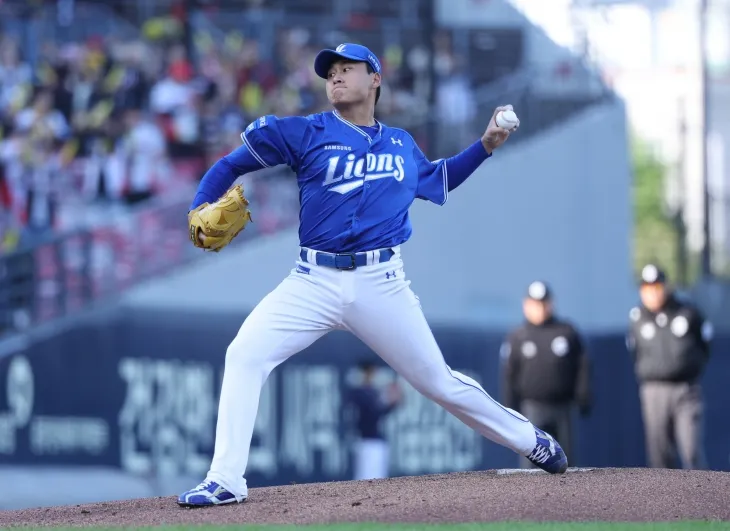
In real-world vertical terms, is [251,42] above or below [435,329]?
above

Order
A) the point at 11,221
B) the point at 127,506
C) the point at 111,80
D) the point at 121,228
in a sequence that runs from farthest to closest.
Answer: the point at 111,80 → the point at 11,221 → the point at 121,228 → the point at 127,506

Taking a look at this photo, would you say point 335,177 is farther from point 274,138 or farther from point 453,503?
point 453,503

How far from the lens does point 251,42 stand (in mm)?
13469

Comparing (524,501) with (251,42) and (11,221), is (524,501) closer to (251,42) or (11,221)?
(11,221)

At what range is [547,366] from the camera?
9609 mm

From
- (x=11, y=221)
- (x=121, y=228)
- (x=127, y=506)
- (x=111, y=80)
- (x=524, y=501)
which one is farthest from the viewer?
(x=111, y=80)

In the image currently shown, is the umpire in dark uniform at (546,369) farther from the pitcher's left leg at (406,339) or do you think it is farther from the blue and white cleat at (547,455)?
the pitcher's left leg at (406,339)

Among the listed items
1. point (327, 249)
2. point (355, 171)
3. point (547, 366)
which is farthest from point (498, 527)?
point (547, 366)

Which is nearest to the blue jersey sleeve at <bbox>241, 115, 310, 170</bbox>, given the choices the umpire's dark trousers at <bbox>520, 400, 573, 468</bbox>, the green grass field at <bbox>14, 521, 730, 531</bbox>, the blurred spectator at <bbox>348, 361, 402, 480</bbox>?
the green grass field at <bbox>14, 521, 730, 531</bbox>

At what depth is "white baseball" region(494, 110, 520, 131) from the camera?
5.35 m

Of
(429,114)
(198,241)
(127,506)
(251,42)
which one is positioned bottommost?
(127,506)

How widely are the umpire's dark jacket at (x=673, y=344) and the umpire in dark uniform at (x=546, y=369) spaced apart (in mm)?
456

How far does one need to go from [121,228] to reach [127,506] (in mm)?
5781

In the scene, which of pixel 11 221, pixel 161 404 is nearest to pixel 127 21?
pixel 11 221
